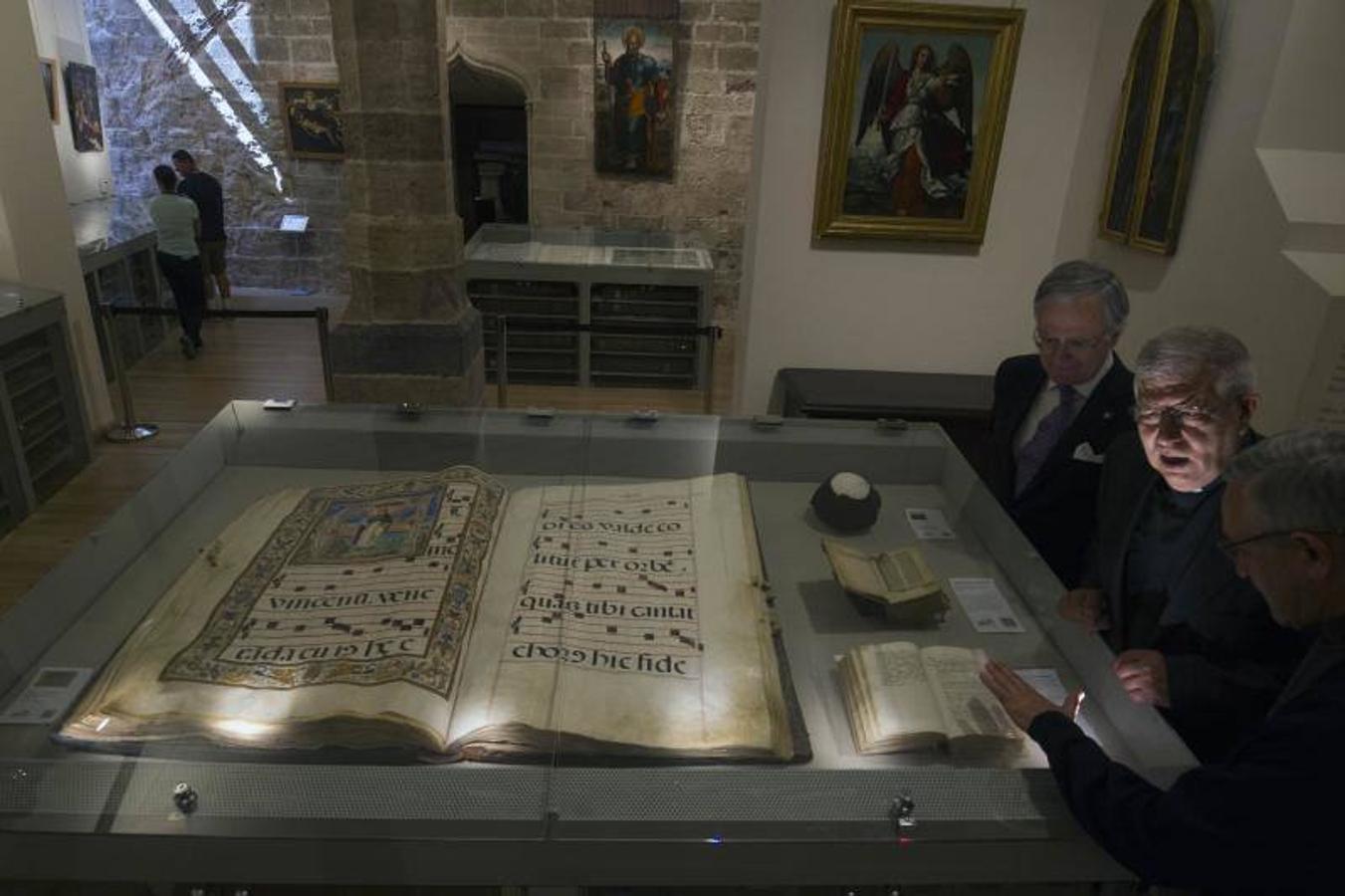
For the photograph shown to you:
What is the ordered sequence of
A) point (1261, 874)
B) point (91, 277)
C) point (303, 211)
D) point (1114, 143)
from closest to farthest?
point (1261, 874)
point (1114, 143)
point (91, 277)
point (303, 211)

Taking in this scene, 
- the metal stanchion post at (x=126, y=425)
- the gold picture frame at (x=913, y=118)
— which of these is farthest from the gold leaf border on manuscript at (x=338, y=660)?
the metal stanchion post at (x=126, y=425)

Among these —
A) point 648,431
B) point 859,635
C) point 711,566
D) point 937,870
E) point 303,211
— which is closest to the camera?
point 937,870

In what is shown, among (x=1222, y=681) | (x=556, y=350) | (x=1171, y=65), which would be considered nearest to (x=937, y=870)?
(x=1222, y=681)

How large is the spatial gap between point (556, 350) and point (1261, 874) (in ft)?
22.3

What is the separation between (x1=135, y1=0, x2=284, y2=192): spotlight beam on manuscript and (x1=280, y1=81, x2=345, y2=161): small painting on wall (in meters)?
0.40

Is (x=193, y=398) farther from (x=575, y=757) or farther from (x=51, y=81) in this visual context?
(x=575, y=757)

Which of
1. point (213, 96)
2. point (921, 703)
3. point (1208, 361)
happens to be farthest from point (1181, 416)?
point (213, 96)

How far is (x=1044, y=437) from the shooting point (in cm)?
263

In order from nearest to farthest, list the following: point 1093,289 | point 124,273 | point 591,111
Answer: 1. point 1093,289
2. point 124,273
3. point 591,111

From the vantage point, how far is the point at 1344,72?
312 centimetres

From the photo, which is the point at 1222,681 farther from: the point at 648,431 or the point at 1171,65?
the point at 1171,65

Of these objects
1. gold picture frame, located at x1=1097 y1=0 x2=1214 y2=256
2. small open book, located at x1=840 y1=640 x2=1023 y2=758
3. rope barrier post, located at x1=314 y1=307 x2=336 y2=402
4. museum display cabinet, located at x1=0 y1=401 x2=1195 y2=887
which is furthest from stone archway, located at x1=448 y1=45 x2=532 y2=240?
small open book, located at x1=840 y1=640 x2=1023 y2=758

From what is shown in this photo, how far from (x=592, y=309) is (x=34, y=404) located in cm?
407

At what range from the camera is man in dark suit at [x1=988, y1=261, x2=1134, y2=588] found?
94.5 inches
